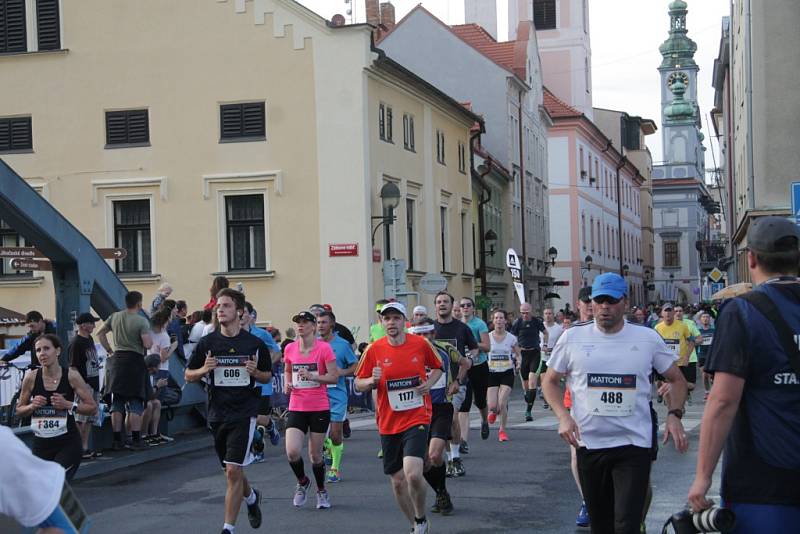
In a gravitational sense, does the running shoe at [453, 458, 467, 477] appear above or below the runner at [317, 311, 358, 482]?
below

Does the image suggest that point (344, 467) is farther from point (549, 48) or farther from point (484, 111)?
point (549, 48)

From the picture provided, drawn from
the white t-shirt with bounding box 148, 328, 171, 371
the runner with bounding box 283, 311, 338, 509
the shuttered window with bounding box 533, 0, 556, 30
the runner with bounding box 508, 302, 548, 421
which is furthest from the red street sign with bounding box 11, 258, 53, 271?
the shuttered window with bounding box 533, 0, 556, 30

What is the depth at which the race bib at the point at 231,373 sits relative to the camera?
Result: 974 centimetres

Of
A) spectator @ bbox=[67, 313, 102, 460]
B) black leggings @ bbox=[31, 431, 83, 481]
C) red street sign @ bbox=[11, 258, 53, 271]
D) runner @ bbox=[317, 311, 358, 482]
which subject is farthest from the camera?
red street sign @ bbox=[11, 258, 53, 271]

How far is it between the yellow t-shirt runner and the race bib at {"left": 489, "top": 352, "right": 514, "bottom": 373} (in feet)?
12.4

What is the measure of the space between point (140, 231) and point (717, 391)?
26.2m

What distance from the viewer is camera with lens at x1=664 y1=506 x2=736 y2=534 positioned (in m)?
4.45

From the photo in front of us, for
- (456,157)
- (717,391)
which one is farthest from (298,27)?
(717,391)

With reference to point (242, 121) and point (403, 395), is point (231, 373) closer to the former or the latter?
point (403, 395)

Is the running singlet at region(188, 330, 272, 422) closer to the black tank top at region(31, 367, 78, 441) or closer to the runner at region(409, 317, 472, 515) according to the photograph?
the black tank top at region(31, 367, 78, 441)

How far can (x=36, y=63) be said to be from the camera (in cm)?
2967

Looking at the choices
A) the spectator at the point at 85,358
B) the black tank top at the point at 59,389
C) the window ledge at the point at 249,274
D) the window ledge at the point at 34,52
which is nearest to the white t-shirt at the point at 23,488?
the black tank top at the point at 59,389

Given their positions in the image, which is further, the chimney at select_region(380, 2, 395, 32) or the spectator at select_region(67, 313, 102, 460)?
the chimney at select_region(380, 2, 395, 32)

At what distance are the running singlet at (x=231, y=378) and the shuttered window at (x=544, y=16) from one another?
6146 cm
